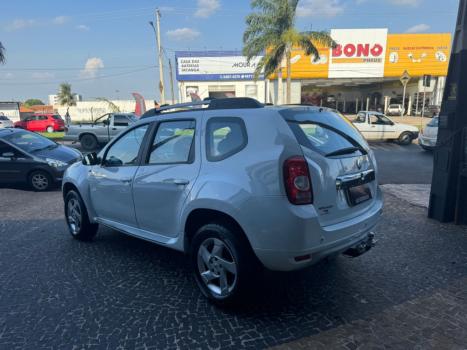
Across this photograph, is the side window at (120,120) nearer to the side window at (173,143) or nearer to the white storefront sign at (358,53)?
the side window at (173,143)

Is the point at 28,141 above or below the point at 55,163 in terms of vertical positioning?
above

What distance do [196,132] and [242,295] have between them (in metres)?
1.49

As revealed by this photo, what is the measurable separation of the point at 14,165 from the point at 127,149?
18.8ft

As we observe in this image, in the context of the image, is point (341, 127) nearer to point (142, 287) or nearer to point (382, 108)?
point (142, 287)

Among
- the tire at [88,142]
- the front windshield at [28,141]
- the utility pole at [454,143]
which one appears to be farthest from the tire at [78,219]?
the tire at [88,142]

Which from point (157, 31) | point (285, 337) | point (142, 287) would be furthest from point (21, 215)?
point (157, 31)

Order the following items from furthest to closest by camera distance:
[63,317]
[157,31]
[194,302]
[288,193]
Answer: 1. [157,31]
2. [194,302]
3. [63,317]
4. [288,193]

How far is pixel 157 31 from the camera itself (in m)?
28.0

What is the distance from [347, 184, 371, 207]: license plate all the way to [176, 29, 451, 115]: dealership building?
2780 centimetres

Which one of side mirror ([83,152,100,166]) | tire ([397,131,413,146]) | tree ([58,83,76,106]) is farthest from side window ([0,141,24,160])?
tree ([58,83,76,106])

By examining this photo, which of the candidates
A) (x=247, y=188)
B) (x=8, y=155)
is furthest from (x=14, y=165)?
(x=247, y=188)

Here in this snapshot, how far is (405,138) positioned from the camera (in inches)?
623

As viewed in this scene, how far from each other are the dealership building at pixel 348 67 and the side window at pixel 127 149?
2710cm

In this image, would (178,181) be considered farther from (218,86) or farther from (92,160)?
(218,86)
